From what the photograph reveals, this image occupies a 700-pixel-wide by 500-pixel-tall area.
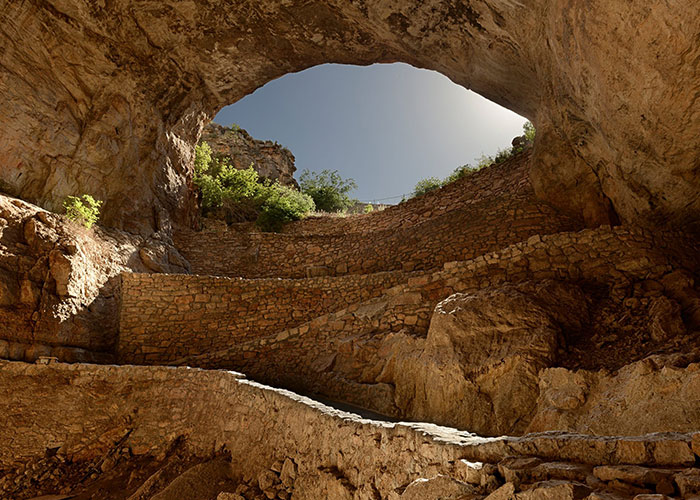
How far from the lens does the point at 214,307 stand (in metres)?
8.98

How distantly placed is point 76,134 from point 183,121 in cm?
383

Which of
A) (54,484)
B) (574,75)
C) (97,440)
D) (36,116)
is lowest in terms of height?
(54,484)

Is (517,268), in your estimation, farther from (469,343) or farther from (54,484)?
(54,484)

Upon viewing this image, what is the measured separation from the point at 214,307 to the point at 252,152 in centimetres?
1635

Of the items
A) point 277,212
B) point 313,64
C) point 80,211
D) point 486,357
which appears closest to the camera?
point 486,357

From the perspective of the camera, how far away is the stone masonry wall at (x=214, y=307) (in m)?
8.45

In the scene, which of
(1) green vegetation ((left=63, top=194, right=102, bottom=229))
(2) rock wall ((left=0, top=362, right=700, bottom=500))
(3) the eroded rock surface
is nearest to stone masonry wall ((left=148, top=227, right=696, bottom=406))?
(3) the eroded rock surface

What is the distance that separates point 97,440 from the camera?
628 centimetres

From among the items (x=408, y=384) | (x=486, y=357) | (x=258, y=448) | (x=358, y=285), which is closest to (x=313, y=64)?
(x=358, y=285)

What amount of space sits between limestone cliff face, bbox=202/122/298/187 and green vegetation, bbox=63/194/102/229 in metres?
11.9

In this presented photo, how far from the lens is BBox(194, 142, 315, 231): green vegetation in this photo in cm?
1600

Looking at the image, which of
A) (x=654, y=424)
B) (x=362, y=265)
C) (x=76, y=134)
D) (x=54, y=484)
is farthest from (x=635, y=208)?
(x=76, y=134)

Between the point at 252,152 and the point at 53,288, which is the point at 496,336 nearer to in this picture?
the point at 53,288

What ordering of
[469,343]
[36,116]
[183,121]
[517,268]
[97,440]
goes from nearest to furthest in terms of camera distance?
1. [469,343]
2. [97,440]
3. [517,268]
4. [36,116]
5. [183,121]
